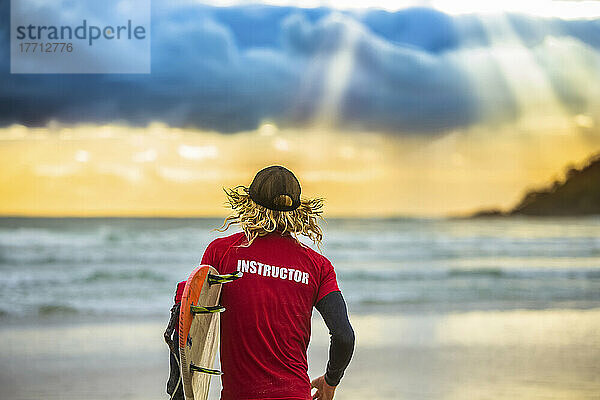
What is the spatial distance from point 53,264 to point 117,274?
96 cm

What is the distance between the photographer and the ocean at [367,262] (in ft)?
24.0

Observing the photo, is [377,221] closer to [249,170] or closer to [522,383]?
[249,170]

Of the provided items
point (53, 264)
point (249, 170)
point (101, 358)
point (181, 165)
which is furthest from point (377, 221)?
point (101, 358)

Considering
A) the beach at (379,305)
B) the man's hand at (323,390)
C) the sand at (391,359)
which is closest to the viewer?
the man's hand at (323,390)

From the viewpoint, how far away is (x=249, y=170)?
337 inches

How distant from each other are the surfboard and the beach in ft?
6.32

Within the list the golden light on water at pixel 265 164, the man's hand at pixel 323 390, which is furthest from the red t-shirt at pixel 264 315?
the golden light on water at pixel 265 164

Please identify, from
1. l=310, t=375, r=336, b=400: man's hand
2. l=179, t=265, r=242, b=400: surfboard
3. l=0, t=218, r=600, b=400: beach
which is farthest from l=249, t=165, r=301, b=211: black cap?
l=0, t=218, r=600, b=400: beach

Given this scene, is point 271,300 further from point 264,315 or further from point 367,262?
point 367,262

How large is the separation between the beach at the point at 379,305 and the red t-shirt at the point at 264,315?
1967 mm

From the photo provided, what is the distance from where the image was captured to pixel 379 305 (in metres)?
7.07

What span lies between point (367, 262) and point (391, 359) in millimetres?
4952

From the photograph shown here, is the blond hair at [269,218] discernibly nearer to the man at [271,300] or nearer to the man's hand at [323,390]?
the man at [271,300]

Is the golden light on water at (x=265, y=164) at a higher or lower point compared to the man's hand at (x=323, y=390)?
higher
